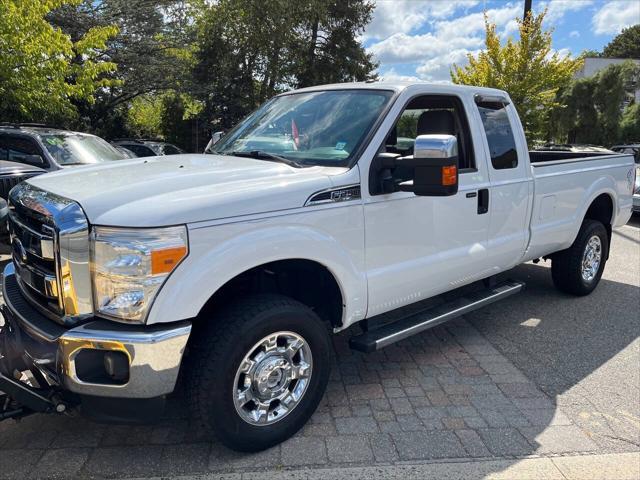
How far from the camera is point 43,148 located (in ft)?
26.6

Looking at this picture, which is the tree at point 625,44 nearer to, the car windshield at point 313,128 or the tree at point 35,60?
the tree at point 35,60

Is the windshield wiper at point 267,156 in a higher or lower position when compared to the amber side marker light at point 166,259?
higher

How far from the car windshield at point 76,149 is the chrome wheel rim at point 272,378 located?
662cm

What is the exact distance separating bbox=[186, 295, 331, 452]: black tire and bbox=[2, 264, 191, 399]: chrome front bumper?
17cm

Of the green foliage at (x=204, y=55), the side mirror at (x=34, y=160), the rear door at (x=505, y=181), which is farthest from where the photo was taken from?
the green foliage at (x=204, y=55)

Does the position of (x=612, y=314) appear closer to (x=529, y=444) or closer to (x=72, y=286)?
(x=529, y=444)

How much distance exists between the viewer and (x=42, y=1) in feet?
33.6

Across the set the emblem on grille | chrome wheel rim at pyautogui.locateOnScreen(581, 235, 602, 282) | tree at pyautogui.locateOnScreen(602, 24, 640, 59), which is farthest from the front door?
tree at pyautogui.locateOnScreen(602, 24, 640, 59)

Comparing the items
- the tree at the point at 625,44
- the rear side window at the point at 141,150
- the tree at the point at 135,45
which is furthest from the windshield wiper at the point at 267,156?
the tree at the point at 625,44

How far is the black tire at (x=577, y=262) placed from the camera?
5577 mm

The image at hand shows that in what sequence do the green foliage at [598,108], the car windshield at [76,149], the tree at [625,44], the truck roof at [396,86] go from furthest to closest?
1. the tree at [625,44]
2. the green foliage at [598,108]
3. the car windshield at [76,149]
4. the truck roof at [396,86]

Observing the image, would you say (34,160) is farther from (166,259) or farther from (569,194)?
(569,194)

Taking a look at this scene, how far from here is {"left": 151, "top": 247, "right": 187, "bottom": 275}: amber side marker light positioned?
7.88 ft

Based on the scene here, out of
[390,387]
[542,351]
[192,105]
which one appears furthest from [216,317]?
[192,105]
